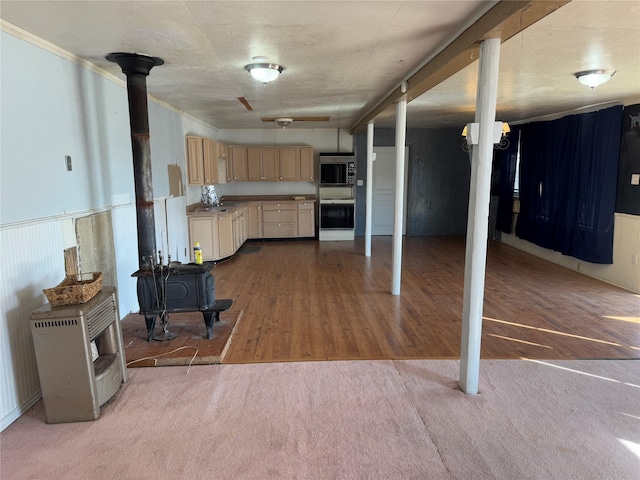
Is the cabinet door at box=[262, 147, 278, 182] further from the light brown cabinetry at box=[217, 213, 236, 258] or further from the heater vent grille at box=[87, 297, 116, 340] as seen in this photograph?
the heater vent grille at box=[87, 297, 116, 340]

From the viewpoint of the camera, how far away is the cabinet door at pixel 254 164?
832cm

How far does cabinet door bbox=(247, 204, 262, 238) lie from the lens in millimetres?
8336

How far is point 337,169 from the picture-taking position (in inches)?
325

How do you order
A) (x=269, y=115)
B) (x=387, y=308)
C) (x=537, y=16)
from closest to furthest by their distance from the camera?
(x=537, y=16)
(x=387, y=308)
(x=269, y=115)

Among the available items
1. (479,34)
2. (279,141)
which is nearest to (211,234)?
(279,141)

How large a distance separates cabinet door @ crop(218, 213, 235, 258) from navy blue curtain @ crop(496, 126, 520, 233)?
5289 mm

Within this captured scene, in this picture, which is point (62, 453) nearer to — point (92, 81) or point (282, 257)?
point (92, 81)

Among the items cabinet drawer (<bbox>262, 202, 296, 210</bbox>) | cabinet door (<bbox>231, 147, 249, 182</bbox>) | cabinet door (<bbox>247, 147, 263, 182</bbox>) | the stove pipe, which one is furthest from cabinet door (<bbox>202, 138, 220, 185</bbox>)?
the stove pipe

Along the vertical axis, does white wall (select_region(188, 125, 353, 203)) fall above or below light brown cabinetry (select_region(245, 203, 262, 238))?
above

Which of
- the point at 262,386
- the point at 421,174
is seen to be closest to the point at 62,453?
the point at 262,386

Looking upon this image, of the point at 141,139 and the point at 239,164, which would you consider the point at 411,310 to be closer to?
the point at 141,139

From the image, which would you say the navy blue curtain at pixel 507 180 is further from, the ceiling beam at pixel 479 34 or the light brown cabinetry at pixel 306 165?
the ceiling beam at pixel 479 34

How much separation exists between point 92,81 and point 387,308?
→ 3.54 m

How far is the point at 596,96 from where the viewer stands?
16.2 feet
